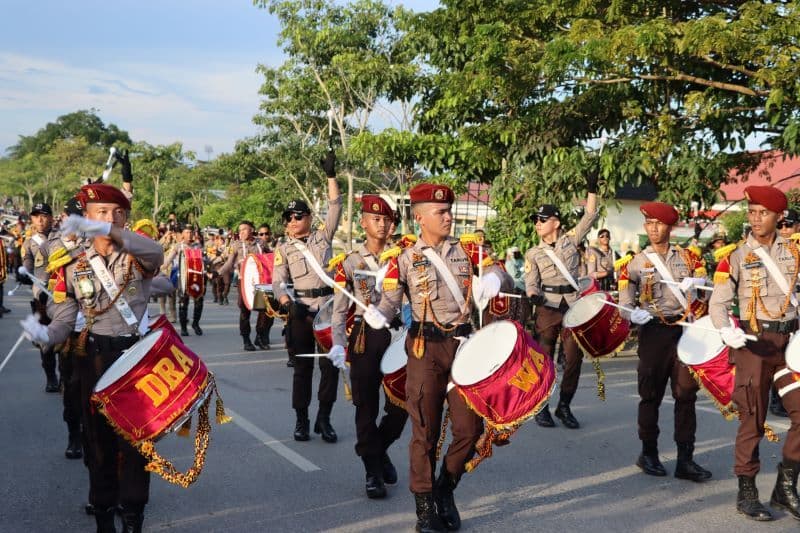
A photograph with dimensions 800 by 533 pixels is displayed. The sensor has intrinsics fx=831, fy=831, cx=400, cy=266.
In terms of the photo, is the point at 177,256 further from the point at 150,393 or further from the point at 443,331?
the point at 150,393

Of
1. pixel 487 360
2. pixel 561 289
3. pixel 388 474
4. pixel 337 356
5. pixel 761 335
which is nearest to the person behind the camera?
pixel 487 360

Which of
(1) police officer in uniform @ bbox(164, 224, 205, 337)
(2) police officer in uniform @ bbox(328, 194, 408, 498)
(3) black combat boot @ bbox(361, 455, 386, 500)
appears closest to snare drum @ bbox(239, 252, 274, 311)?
(1) police officer in uniform @ bbox(164, 224, 205, 337)

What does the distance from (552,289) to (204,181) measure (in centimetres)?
3533

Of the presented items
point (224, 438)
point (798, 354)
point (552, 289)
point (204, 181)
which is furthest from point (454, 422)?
point (204, 181)

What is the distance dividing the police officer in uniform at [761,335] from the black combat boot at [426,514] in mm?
2030

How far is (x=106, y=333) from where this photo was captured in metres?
4.58

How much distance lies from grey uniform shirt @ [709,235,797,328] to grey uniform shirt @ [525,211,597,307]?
9.44 ft

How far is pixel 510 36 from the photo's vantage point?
13.1 m

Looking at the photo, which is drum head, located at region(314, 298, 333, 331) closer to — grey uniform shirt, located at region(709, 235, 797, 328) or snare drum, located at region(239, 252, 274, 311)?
grey uniform shirt, located at region(709, 235, 797, 328)

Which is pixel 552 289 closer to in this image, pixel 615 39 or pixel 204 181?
pixel 615 39

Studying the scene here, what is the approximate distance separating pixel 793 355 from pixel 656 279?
1.53 meters

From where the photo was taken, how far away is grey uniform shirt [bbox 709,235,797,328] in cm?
538

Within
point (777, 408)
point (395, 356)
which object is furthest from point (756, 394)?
point (777, 408)

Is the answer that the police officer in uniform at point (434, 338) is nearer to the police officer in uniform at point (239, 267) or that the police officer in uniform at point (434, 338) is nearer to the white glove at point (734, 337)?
the white glove at point (734, 337)
